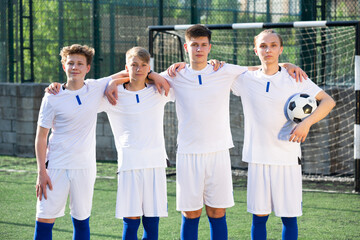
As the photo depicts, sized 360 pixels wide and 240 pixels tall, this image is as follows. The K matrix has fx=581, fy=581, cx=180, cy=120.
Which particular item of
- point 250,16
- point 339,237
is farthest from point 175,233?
point 250,16

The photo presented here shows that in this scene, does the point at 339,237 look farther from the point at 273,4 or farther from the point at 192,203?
the point at 273,4

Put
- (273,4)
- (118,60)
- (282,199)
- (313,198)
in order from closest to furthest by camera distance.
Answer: (282,199), (313,198), (273,4), (118,60)

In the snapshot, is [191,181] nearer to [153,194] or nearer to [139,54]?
[153,194]

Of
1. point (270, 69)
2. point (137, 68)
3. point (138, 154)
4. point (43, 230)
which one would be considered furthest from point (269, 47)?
point (43, 230)

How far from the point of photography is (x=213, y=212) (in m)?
3.99

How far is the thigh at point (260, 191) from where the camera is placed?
3861mm

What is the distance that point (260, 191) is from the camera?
3.87 metres

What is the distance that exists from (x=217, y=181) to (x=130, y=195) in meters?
0.60

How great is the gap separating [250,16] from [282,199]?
4899 mm

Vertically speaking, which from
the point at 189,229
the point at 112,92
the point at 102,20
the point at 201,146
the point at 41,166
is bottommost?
the point at 189,229

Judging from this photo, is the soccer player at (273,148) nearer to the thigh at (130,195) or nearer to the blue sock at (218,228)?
the blue sock at (218,228)

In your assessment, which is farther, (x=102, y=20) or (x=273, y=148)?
(x=102, y=20)

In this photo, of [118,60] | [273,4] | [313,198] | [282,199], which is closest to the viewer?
[282,199]

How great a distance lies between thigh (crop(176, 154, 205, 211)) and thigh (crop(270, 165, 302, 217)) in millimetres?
483
